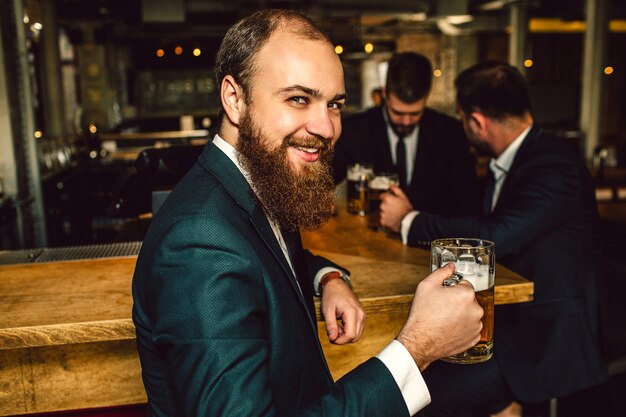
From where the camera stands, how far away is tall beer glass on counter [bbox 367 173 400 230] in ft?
7.41

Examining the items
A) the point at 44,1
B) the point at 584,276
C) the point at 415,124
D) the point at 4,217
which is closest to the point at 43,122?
the point at 44,1

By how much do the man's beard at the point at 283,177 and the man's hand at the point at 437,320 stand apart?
289 millimetres

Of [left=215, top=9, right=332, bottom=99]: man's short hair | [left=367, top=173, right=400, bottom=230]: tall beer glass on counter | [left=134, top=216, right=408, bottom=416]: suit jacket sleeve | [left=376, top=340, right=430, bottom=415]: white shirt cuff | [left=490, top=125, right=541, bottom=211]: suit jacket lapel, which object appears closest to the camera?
[left=134, top=216, right=408, bottom=416]: suit jacket sleeve

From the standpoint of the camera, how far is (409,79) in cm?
273

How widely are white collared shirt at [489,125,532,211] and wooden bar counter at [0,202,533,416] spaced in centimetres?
53

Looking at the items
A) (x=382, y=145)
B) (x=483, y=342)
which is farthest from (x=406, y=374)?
(x=382, y=145)

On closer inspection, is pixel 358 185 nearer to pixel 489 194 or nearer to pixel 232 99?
pixel 489 194

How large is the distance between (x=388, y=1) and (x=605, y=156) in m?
3.92

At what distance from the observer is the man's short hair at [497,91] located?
210 centimetres

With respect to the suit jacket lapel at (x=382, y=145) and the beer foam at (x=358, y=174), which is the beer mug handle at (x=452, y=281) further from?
the suit jacket lapel at (x=382, y=145)

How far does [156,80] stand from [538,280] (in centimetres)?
1031

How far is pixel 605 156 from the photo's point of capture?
5598mm

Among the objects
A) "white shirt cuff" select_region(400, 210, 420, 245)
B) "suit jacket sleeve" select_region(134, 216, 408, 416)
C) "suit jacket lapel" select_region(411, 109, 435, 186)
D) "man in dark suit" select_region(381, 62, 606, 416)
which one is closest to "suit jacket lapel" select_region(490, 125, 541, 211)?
"man in dark suit" select_region(381, 62, 606, 416)

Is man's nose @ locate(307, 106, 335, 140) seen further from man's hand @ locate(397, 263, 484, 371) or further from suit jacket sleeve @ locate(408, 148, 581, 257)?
suit jacket sleeve @ locate(408, 148, 581, 257)
